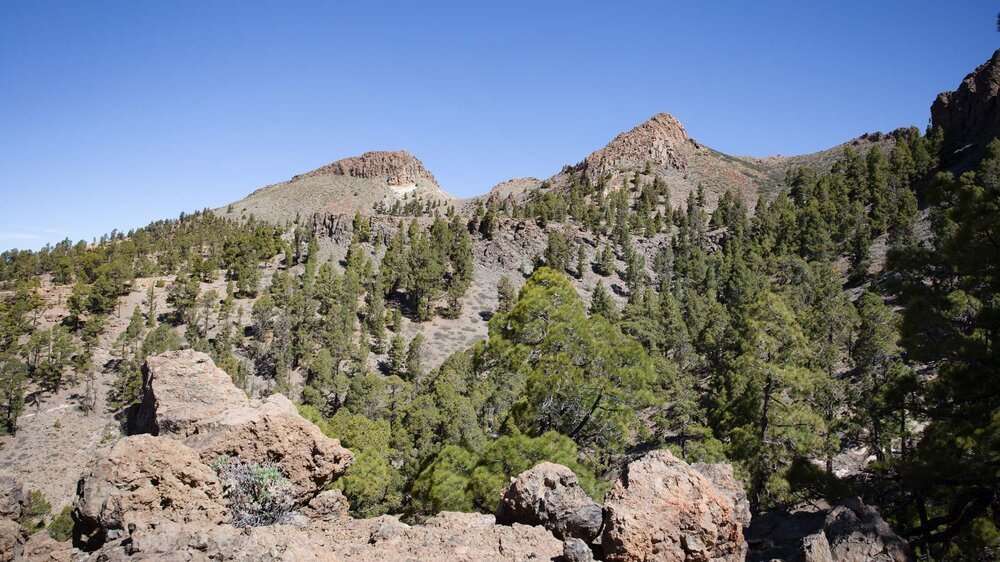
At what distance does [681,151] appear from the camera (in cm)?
16575

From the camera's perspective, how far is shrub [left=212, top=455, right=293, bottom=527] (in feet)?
29.1

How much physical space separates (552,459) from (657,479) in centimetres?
435

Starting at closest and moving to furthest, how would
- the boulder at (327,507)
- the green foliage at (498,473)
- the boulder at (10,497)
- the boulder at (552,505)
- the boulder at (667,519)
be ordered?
the boulder at (667,519)
the boulder at (552,505)
the boulder at (10,497)
the boulder at (327,507)
the green foliage at (498,473)

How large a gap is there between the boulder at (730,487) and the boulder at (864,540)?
1289 mm

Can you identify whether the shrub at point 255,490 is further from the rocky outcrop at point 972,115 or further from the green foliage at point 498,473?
the rocky outcrop at point 972,115

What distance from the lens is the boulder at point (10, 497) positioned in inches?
313

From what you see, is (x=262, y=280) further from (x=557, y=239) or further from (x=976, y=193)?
(x=976, y=193)

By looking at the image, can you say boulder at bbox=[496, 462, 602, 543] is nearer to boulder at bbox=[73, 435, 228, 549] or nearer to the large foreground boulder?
the large foreground boulder

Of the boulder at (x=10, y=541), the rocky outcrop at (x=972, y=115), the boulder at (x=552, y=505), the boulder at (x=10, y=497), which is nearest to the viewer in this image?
the boulder at (x=10, y=541)

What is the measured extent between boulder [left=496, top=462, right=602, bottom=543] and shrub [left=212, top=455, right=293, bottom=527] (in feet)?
13.5

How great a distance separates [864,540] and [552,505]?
164 inches

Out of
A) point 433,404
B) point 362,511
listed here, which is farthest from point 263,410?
point 433,404

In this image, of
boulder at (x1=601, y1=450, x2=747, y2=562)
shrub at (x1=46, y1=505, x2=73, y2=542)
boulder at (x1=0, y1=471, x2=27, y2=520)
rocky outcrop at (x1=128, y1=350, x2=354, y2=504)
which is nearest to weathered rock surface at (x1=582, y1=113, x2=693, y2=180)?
shrub at (x1=46, y1=505, x2=73, y2=542)

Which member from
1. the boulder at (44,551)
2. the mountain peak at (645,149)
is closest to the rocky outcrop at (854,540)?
the boulder at (44,551)
